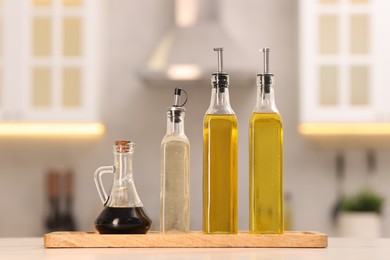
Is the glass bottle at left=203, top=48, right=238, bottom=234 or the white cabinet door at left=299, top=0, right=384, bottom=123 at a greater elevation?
the white cabinet door at left=299, top=0, right=384, bottom=123

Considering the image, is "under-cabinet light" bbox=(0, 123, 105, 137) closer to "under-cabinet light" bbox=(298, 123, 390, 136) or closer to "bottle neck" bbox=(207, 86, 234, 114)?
"under-cabinet light" bbox=(298, 123, 390, 136)

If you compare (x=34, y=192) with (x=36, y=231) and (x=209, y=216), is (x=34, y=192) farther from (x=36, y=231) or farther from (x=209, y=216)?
(x=209, y=216)

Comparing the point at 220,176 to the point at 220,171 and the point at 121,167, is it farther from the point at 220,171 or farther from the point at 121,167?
the point at 121,167

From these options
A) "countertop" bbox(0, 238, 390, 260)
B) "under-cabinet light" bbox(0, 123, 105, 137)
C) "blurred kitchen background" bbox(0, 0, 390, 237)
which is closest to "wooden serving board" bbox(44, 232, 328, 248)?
"countertop" bbox(0, 238, 390, 260)

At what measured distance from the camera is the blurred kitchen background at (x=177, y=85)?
409cm

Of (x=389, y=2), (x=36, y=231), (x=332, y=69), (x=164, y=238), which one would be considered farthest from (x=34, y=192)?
(x=164, y=238)

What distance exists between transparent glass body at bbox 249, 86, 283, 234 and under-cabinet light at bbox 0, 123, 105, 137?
2662 millimetres

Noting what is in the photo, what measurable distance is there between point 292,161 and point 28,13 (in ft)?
5.44

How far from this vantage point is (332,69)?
4.09 m

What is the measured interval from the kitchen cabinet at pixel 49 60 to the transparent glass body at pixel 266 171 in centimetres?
259

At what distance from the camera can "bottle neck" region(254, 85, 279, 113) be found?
1629 millimetres

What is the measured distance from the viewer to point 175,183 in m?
1.62

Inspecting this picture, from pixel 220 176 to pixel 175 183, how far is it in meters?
0.09

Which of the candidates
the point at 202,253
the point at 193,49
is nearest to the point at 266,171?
the point at 202,253
